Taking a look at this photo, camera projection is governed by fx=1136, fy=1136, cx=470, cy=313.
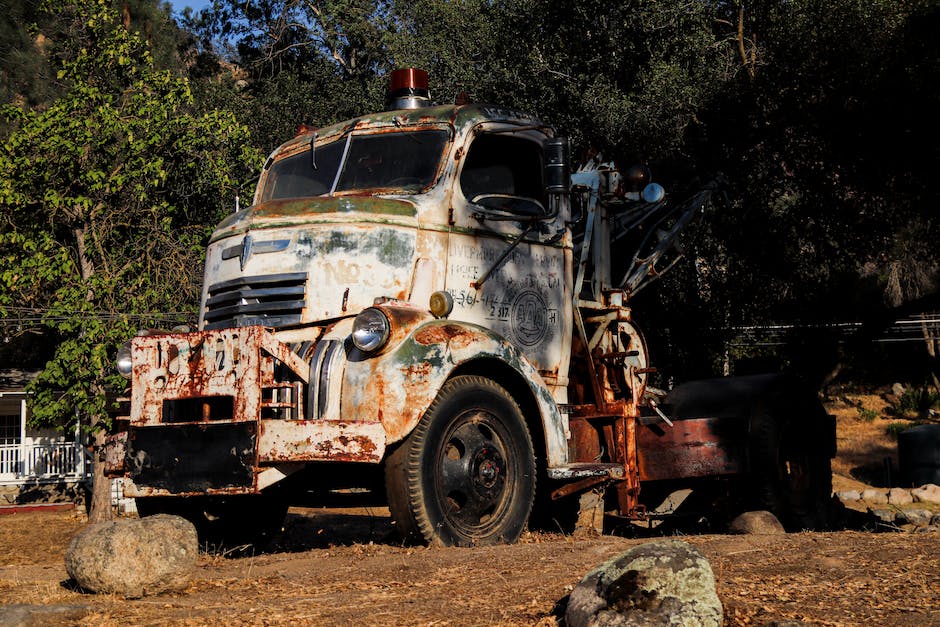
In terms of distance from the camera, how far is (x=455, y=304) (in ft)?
27.1

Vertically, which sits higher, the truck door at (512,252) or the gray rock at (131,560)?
the truck door at (512,252)

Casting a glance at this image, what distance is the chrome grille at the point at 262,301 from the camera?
7.78 m

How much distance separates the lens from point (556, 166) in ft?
27.2

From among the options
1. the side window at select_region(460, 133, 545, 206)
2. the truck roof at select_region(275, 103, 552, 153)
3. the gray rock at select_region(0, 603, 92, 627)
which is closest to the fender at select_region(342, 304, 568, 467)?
the side window at select_region(460, 133, 545, 206)

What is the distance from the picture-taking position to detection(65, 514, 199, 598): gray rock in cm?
607

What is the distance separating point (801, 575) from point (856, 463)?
2471cm

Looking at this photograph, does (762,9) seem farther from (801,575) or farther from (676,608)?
(676,608)

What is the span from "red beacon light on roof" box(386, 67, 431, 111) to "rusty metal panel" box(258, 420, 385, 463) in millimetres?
3460

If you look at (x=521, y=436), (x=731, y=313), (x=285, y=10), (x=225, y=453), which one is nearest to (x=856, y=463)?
(x=731, y=313)

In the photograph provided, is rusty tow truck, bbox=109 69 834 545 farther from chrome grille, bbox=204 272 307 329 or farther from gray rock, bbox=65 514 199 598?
gray rock, bbox=65 514 199 598

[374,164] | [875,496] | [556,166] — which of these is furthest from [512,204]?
[875,496]

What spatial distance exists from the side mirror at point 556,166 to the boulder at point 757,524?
3506mm

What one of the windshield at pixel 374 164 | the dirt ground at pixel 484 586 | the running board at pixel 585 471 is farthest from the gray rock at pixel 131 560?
the windshield at pixel 374 164

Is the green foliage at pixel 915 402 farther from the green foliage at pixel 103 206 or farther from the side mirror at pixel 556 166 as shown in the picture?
the side mirror at pixel 556 166
